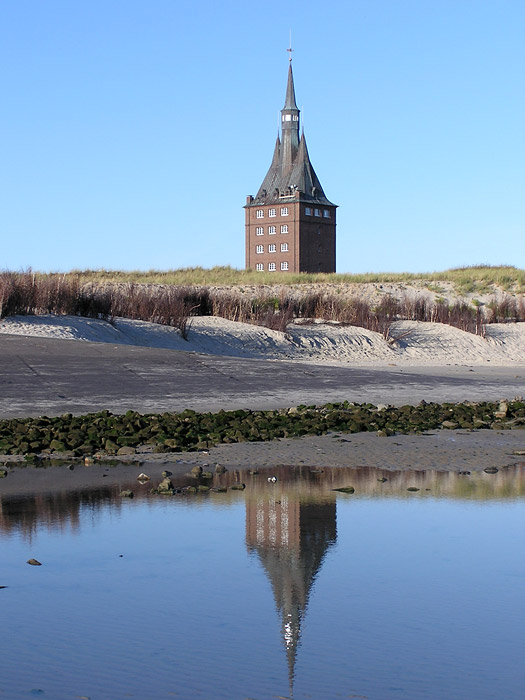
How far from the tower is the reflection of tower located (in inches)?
3364

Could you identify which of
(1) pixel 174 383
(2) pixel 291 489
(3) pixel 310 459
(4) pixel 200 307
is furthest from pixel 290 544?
(4) pixel 200 307

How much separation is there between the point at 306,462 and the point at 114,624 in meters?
4.75

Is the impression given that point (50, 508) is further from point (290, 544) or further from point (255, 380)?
point (255, 380)

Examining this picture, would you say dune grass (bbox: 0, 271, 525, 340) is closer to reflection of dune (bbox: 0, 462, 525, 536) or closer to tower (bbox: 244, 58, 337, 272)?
reflection of dune (bbox: 0, 462, 525, 536)

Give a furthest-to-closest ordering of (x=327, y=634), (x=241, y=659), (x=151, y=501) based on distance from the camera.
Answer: (x=151, y=501)
(x=327, y=634)
(x=241, y=659)

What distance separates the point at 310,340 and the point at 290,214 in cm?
6546

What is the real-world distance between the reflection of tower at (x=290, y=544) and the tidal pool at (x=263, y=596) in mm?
13

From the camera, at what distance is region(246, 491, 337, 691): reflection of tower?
155 inches

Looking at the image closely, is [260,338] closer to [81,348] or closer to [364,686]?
[81,348]

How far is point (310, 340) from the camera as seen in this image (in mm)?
28312

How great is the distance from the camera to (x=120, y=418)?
10922 millimetres

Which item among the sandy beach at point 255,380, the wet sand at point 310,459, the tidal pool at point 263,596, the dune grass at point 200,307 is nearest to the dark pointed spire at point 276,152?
the dune grass at point 200,307

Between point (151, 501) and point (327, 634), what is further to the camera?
point (151, 501)

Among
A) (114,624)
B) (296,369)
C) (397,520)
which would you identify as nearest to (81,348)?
(296,369)
